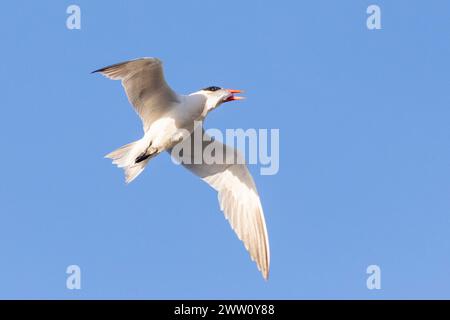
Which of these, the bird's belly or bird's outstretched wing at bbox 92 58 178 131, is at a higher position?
bird's outstretched wing at bbox 92 58 178 131

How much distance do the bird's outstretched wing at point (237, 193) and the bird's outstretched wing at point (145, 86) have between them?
86 cm

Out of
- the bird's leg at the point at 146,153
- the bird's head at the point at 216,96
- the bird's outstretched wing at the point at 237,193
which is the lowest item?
the bird's outstretched wing at the point at 237,193

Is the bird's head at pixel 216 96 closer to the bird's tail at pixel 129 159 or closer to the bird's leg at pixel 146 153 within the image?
the bird's leg at pixel 146 153

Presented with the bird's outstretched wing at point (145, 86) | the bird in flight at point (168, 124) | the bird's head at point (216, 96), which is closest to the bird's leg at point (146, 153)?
the bird in flight at point (168, 124)

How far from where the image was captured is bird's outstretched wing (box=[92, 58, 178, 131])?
38.0 feet

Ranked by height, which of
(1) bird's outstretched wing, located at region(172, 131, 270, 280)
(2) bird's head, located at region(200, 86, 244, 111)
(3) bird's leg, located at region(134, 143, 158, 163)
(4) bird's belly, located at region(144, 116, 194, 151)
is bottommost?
(1) bird's outstretched wing, located at region(172, 131, 270, 280)

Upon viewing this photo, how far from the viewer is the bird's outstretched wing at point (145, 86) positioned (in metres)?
11.6

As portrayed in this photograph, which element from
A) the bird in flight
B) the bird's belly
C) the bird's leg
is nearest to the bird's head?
the bird in flight

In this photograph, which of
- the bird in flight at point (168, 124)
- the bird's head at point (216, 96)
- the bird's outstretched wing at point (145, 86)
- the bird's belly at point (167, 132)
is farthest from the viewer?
the bird's head at point (216, 96)

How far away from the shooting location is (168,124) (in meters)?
12.1

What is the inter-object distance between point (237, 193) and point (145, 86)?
7.38ft

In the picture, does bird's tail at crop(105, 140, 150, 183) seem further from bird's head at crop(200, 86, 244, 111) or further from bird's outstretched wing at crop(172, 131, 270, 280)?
bird's head at crop(200, 86, 244, 111)

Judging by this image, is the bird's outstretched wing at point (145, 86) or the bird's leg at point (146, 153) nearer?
the bird's outstretched wing at point (145, 86)

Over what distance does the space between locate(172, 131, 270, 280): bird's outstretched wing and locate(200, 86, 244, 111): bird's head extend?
775 millimetres
